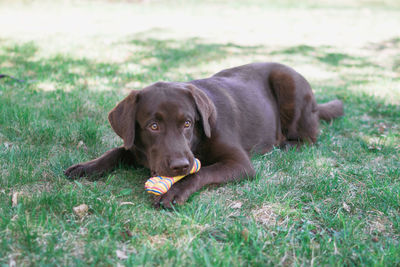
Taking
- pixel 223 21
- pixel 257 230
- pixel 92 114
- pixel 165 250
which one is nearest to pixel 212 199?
pixel 257 230

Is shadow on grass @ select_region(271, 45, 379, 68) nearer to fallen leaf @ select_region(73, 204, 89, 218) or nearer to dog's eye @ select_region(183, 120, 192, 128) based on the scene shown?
dog's eye @ select_region(183, 120, 192, 128)

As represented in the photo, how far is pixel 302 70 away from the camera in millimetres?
8711

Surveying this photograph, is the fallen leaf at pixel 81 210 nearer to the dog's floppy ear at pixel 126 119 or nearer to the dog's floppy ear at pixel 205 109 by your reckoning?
the dog's floppy ear at pixel 126 119

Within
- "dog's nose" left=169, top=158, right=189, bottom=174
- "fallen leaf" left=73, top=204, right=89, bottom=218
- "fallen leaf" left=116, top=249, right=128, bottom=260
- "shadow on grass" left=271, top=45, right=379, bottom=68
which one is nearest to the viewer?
"fallen leaf" left=116, top=249, right=128, bottom=260

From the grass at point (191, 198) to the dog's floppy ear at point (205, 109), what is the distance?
59 centimetres

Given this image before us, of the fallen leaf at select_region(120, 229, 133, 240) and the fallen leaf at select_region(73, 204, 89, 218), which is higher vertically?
the fallen leaf at select_region(73, 204, 89, 218)

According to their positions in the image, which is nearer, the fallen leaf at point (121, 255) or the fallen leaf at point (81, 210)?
the fallen leaf at point (121, 255)

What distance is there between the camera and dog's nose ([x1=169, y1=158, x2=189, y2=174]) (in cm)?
303

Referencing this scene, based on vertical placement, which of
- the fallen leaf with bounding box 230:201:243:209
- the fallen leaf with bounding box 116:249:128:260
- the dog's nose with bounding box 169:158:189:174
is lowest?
the fallen leaf with bounding box 230:201:243:209

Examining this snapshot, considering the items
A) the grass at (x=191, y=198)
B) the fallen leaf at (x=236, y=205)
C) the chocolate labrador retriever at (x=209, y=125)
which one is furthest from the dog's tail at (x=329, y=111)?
the fallen leaf at (x=236, y=205)

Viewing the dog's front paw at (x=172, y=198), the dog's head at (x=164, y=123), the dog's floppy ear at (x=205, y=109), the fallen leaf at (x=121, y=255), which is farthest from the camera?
the dog's floppy ear at (x=205, y=109)

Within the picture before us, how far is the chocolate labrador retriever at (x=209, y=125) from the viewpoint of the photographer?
323 cm

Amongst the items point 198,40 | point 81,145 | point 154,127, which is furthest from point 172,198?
point 198,40

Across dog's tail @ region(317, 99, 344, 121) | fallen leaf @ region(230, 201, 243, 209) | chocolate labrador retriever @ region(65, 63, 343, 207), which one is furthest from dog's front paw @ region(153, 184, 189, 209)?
dog's tail @ region(317, 99, 344, 121)
